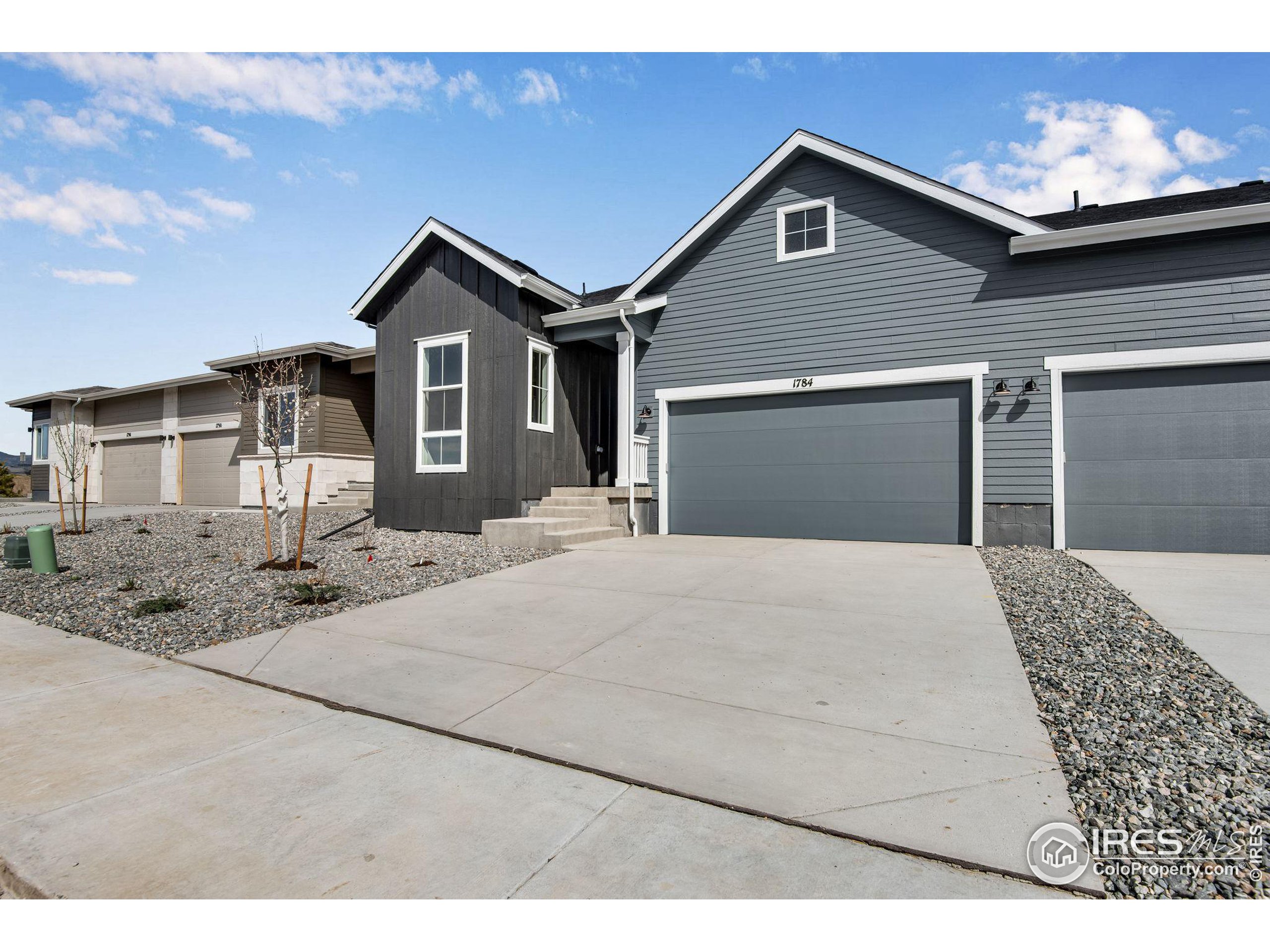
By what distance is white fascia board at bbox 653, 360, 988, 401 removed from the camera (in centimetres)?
821

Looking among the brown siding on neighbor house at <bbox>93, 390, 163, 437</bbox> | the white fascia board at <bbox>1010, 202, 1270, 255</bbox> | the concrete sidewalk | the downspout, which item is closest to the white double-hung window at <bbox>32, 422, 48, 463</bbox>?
the brown siding on neighbor house at <bbox>93, 390, 163, 437</bbox>

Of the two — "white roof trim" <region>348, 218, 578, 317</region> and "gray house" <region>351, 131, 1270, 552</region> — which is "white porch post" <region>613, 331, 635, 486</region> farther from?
"white roof trim" <region>348, 218, 578, 317</region>

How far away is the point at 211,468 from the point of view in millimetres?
17000

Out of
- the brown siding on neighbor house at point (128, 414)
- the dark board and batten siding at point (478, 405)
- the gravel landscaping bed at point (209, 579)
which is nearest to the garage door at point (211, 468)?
the brown siding on neighbor house at point (128, 414)

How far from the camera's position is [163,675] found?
3611 millimetres

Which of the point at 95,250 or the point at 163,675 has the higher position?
the point at 95,250

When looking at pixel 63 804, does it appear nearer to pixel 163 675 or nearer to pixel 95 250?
pixel 163 675

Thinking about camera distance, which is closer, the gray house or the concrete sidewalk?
the concrete sidewalk

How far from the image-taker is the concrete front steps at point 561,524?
8102 mm

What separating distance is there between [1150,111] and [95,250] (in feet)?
53.0

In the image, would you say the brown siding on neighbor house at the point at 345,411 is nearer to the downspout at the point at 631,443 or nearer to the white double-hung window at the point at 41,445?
the downspout at the point at 631,443

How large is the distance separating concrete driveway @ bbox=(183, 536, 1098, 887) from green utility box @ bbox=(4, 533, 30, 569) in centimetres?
530

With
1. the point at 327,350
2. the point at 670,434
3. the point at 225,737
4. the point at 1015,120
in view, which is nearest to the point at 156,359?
the point at 327,350

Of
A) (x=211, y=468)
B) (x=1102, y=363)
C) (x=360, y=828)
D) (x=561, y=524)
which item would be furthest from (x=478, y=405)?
(x=211, y=468)
